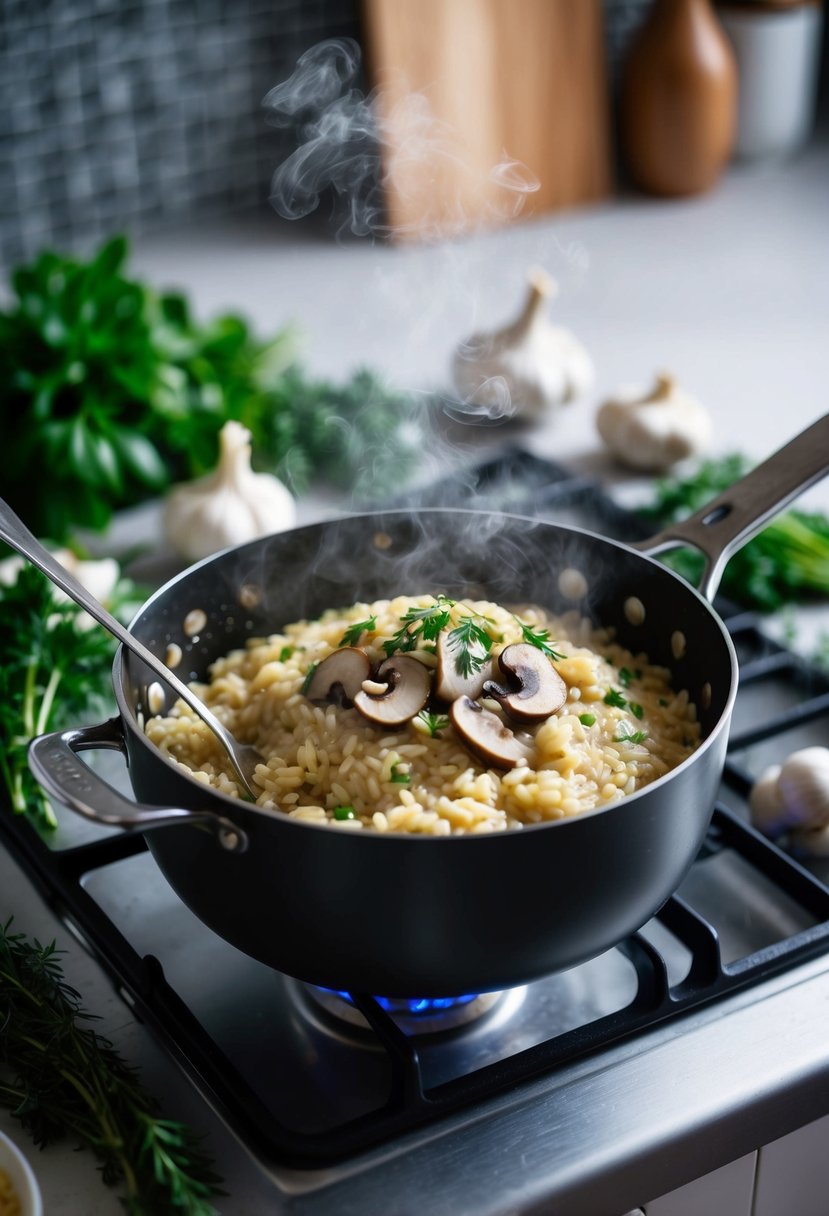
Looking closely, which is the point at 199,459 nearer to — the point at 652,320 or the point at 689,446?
the point at 689,446

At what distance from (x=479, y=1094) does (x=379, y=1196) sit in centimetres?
11

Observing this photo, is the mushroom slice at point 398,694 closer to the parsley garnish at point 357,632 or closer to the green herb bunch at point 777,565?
the parsley garnish at point 357,632

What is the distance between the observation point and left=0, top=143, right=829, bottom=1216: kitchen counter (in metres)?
2.23

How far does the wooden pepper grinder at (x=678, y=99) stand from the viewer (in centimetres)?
280

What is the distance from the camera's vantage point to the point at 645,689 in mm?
1302

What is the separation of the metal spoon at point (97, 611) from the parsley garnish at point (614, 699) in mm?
314

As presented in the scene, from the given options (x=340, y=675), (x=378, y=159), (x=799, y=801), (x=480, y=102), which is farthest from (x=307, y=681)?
(x=480, y=102)

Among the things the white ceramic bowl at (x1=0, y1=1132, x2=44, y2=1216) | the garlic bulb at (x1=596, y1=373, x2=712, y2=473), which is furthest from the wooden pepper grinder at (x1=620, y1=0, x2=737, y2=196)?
the white ceramic bowl at (x1=0, y1=1132, x2=44, y2=1216)

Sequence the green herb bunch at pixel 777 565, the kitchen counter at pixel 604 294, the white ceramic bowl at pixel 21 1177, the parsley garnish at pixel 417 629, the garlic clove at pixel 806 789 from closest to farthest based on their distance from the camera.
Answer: the white ceramic bowl at pixel 21 1177
the parsley garnish at pixel 417 629
the garlic clove at pixel 806 789
the green herb bunch at pixel 777 565
the kitchen counter at pixel 604 294

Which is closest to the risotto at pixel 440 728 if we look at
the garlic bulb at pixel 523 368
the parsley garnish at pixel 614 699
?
the parsley garnish at pixel 614 699

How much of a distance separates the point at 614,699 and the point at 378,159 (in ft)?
5.89

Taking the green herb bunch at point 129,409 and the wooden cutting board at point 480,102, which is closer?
the green herb bunch at point 129,409

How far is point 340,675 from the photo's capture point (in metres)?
1.18

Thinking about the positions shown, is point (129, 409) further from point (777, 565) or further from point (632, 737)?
point (632, 737)
